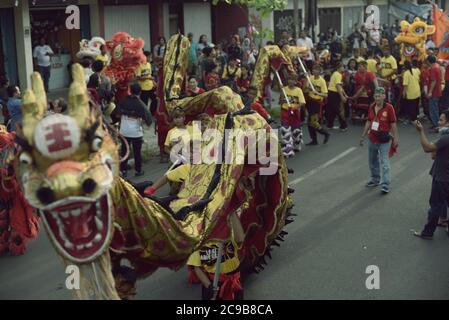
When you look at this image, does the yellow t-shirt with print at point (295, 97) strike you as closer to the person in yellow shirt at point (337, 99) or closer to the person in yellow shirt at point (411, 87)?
the person in yellow shirt at point (337, 99)

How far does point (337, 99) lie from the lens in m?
15.4

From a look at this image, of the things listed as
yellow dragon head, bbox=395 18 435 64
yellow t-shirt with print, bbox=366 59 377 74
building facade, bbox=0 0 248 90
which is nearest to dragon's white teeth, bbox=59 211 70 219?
yellow t-shirt with print, bbox=366 59 377 74

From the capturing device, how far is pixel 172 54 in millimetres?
7570

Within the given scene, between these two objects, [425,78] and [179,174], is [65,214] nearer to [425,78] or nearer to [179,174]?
[179,174]

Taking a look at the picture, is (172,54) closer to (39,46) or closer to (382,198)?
(382,198)

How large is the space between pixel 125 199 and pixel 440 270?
4.31 metres

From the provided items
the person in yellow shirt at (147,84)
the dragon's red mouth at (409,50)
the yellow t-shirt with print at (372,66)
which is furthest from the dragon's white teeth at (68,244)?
the dragon's red mouth at (409,50)

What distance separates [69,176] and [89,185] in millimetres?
115

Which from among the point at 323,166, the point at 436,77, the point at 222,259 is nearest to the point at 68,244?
the point at 222,259

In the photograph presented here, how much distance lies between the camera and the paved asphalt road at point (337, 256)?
7188mm

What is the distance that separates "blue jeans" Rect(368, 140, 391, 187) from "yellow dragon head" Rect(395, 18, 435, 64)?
7309 mm

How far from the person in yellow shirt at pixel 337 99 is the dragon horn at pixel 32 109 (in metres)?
11.6

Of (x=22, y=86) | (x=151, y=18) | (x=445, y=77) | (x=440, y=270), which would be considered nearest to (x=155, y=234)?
(x=440, y=270)

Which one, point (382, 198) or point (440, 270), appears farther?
point (382, 198)
